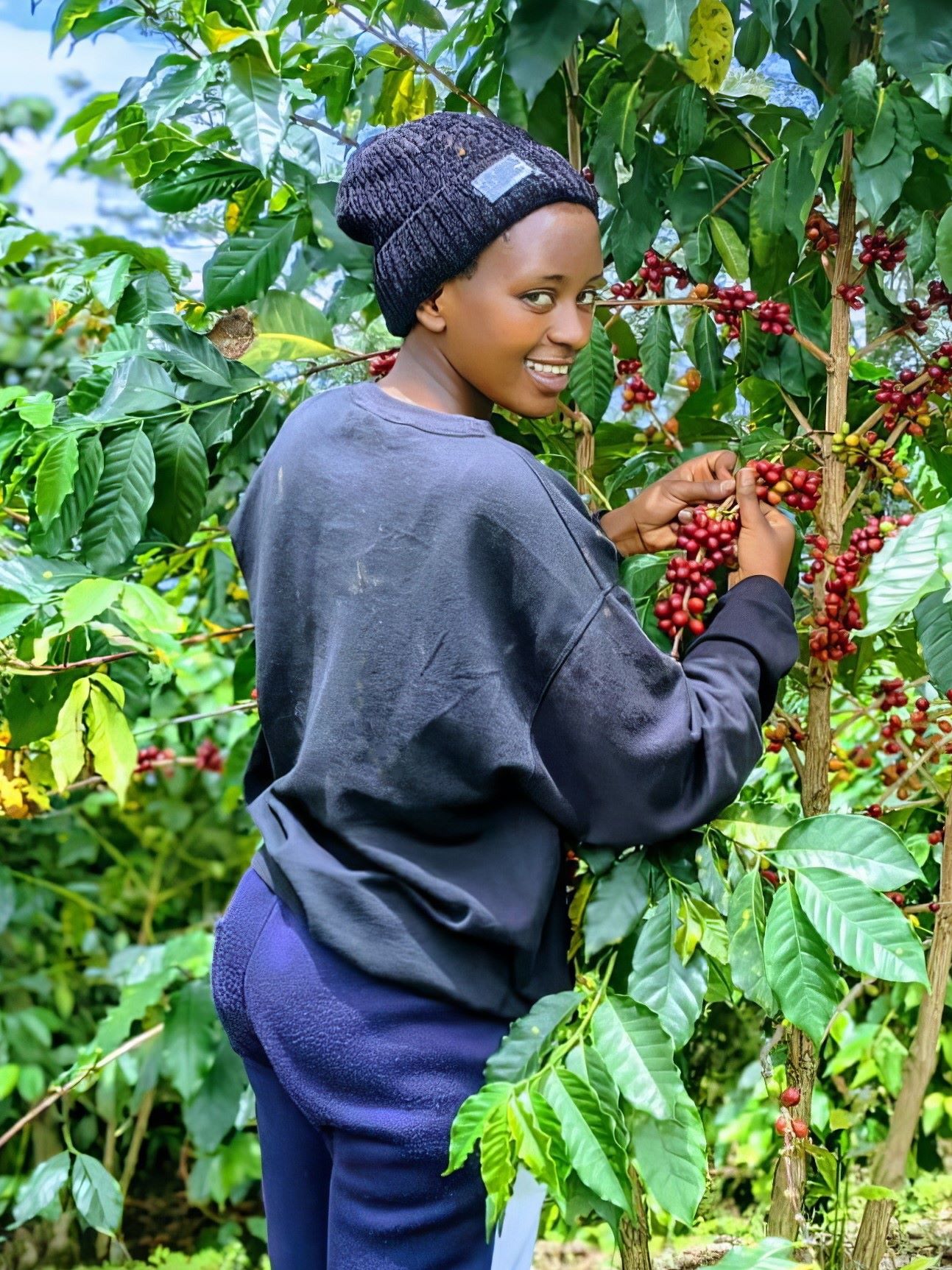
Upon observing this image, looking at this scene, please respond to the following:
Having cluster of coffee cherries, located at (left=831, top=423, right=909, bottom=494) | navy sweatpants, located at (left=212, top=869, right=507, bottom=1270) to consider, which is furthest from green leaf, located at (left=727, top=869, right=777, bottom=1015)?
cluster of coffee cherries, located at (left=831, top=423, right=909, bottom=494)

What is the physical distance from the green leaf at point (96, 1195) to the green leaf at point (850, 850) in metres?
1.34

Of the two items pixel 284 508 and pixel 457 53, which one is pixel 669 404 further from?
pixel 284 508

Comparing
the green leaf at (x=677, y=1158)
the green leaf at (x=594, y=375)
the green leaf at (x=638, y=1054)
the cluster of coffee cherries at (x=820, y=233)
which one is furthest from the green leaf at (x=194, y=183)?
the green leaf at (x=677, y=1158)

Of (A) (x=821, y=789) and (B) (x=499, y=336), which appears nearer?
(B) (x=499, y=336)

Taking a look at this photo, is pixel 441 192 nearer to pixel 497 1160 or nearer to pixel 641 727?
pixel 641 727

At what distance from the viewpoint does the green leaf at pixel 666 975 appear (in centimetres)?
130

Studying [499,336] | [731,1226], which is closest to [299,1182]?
[499,336]

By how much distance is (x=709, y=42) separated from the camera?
4.82 ft

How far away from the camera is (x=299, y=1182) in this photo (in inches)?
55.4

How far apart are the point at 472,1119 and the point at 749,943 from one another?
1.00 feet

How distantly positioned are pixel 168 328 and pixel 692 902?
3.10ft

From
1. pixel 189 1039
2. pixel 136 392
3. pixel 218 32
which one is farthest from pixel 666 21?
pixel 189 1039

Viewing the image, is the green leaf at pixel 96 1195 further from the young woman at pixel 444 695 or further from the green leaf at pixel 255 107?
the green leaf at pixel 255 107

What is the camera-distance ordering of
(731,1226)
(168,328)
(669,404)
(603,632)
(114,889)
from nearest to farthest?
(603,632), (168,328), (669,404), (731,1226), (114,889)
